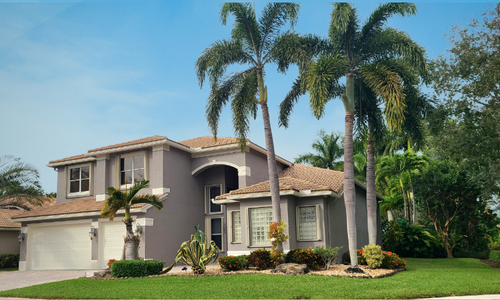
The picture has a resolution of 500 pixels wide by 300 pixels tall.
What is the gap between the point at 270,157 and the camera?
17656 mm

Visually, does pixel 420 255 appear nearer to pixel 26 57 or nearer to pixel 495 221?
pixel 495 221

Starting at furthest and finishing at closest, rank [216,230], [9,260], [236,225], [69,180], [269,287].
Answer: [9,260] → [69,180] → [216,230] → [236,225] → [269,287]

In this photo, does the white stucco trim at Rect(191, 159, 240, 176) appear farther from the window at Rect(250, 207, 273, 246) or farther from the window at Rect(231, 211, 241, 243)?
the window at Rect(250, 207, 273, 246)

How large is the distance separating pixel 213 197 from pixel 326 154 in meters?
18.5

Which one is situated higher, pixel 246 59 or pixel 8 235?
pixel 246 59

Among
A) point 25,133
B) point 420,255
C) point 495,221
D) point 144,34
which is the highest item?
point 144,34

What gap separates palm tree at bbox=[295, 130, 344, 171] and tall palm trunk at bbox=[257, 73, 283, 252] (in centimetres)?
2223

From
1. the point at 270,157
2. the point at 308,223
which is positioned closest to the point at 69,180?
the point at 270,157

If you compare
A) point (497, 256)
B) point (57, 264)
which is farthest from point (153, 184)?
point (497, 256)

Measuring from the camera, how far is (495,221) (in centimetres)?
2666

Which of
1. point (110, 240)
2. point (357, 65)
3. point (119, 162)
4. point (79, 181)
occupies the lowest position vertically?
point (110, 240)

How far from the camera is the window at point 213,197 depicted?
2410cm

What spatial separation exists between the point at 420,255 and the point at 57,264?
20.4m

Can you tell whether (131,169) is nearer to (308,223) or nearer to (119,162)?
(119,162)
